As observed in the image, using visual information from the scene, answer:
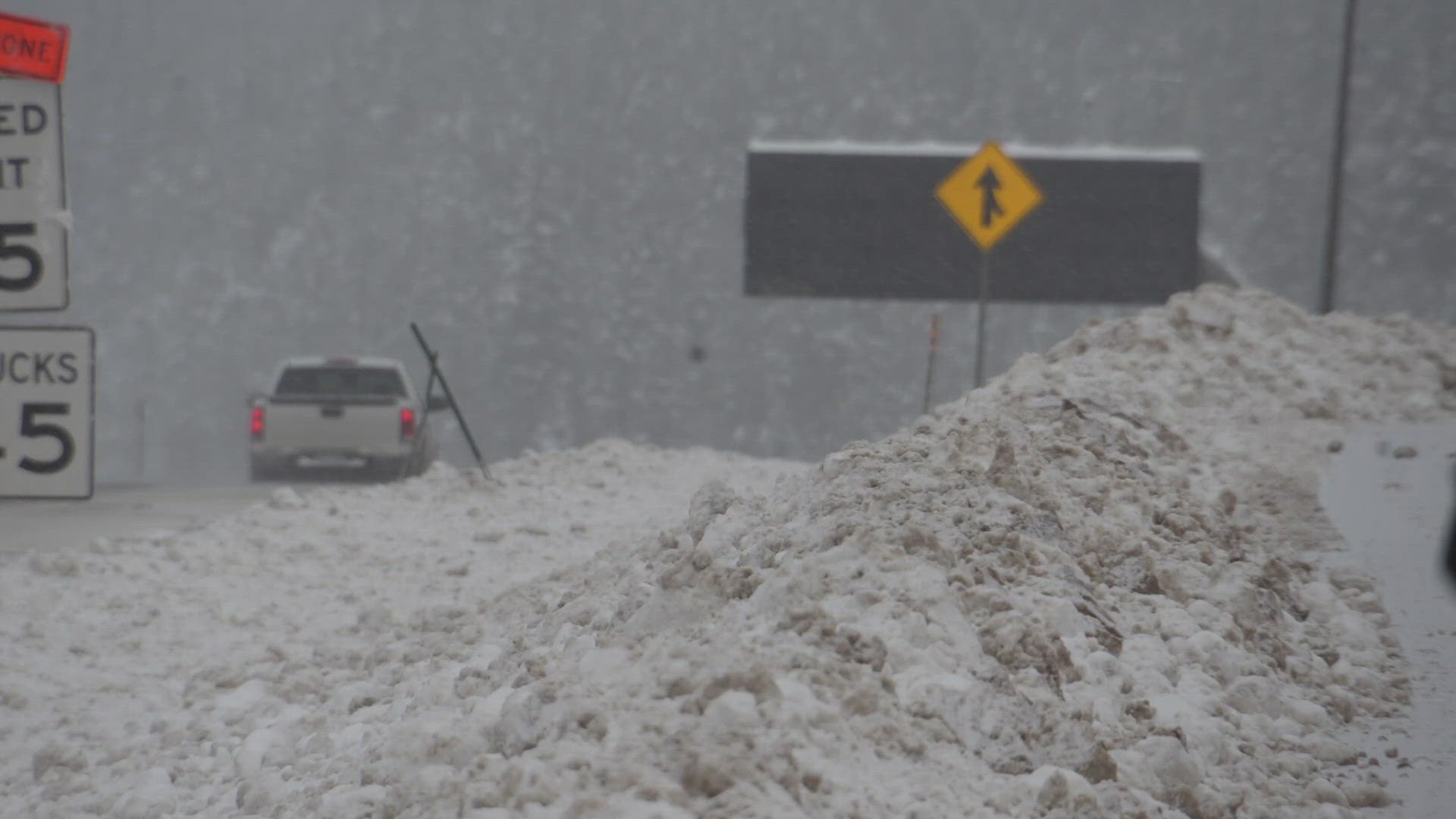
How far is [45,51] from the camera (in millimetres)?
5117

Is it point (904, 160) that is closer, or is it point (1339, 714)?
point (1339, 714)

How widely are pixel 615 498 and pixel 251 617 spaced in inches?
237

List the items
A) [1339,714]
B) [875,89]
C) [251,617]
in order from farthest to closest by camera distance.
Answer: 1. [875,89]
2. [251,617]
3. [1339,714]

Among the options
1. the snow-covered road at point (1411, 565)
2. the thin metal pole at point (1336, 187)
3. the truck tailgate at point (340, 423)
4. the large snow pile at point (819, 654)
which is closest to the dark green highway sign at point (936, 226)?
the thin metal pole at point (1336, 187)

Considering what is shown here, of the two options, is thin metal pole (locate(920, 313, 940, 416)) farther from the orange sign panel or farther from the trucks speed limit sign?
the orange sign panel

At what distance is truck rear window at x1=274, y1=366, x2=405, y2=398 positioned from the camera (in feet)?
58.6

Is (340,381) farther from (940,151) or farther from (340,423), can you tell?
(940,151)

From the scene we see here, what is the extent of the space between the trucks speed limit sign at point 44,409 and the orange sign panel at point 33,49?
900 mm

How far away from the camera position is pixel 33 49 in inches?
200

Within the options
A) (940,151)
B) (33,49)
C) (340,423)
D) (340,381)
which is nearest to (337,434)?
(340,423)

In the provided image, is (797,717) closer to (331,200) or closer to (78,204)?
(331,200)

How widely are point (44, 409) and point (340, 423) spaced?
11853 millimetres

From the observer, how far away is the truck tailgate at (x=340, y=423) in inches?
667

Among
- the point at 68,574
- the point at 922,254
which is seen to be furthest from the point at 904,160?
the point at 68,574
